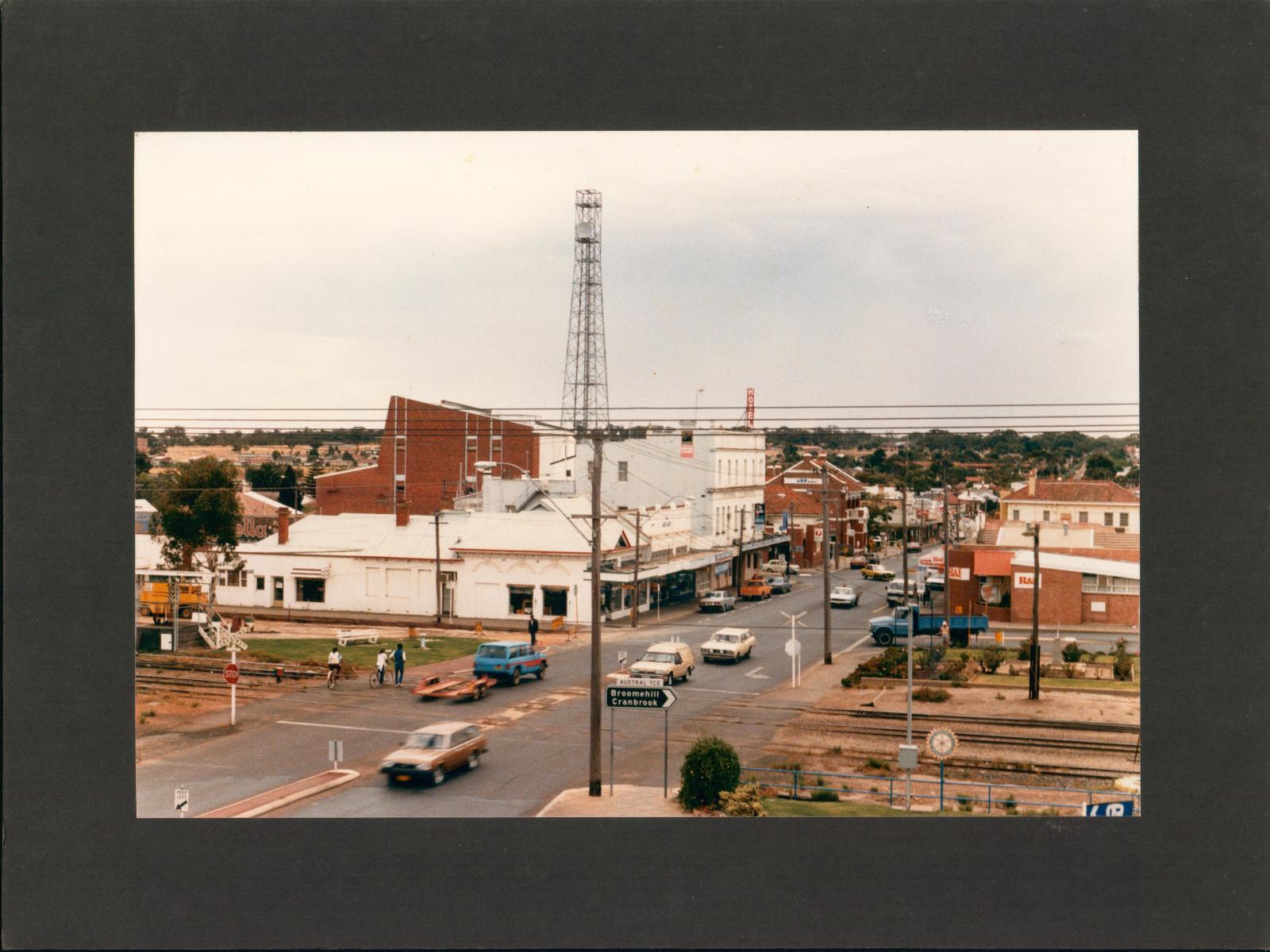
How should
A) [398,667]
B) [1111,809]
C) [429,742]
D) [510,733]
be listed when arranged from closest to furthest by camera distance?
[1111,809]
[429,742]
[510,733]
[398,667]

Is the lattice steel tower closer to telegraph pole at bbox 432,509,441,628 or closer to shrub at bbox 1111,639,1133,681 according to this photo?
telegraph pole at bbox 432,509,441,628

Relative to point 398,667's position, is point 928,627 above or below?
above

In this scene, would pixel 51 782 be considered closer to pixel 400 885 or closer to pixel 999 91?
pixel 400 885

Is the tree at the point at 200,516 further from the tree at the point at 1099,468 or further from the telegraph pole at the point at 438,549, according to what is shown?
the tree at the point at 1099,468

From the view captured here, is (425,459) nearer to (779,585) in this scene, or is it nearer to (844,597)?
(779,585)

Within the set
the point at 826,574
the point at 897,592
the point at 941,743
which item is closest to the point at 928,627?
the point at 897,592

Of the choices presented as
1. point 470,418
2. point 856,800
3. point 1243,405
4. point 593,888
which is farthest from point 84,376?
point 1243,405
